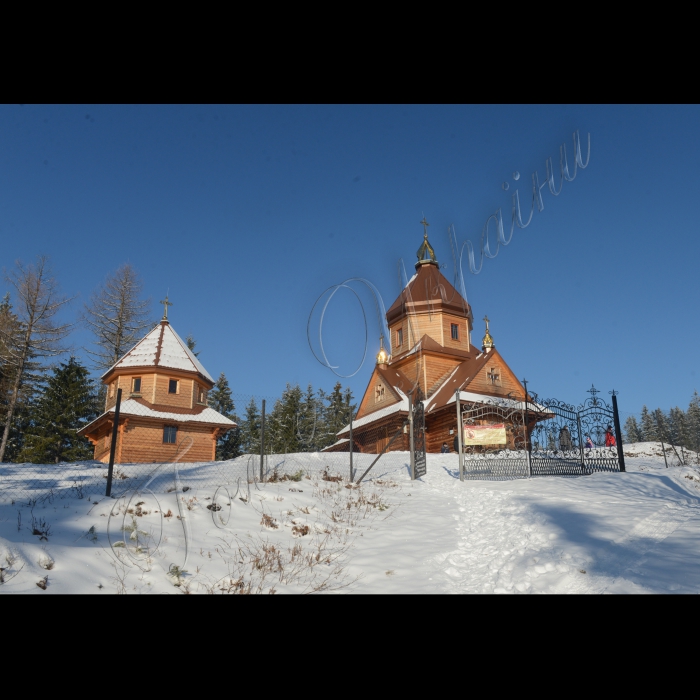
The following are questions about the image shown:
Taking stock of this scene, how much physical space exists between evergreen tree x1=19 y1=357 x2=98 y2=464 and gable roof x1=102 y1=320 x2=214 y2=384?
6512mm

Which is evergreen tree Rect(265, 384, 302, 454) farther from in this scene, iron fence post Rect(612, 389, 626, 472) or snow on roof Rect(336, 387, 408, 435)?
iron fence post Rect(612, 389, 626, 472)

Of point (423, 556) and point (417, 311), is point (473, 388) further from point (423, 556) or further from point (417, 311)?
point (423, 556)

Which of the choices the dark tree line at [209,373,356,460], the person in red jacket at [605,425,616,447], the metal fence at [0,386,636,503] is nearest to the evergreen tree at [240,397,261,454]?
the dark tree line at [209,373,356,460]

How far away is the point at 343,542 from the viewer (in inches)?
377

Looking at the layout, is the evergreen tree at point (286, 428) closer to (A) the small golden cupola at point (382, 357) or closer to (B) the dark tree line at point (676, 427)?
(A) the small golden cupola at point (382, 357)

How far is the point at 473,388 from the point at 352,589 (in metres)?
29.9

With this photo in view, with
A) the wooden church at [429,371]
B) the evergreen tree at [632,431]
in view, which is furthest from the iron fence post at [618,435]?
the evergreen tree at [632,431]

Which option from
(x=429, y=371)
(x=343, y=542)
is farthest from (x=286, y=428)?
(x=343, y=542)

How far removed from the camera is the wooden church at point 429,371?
117ft

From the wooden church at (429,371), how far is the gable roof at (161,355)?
36.0ft

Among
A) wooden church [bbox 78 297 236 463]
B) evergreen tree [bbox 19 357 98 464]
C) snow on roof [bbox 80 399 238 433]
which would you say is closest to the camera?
snow on roof [bbox 80 399 238 433]

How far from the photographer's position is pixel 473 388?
35.8m

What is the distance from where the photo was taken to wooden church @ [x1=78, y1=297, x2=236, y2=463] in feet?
102
